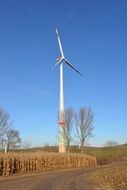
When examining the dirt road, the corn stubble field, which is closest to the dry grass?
the dirt road

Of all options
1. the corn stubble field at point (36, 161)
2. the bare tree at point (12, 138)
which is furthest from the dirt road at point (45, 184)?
the bare tree at point (12, 138)

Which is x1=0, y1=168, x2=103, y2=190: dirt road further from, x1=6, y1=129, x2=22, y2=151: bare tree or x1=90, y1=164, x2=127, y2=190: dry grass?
x1=6, y1=129, x2=22, y2=151: bare tree

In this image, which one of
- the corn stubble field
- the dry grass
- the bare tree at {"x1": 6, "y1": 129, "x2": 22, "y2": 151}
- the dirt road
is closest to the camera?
the dirt road

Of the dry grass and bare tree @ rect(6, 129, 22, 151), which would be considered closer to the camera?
the dry grass

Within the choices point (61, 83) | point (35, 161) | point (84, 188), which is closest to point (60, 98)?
point (61, 83)

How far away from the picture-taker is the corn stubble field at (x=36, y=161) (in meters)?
41.5

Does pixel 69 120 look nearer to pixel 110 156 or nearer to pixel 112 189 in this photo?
pixel 110 156

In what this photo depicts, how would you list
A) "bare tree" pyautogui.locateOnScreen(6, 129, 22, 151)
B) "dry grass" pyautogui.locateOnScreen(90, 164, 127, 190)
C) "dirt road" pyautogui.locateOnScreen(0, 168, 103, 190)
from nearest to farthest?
"dirt road" pyautogui.locateOnScreen(0, 168, 103, 190) → "dry grass" pyautogui.locateOnScreen(90, 164, 127, 190) → "bare tree" pyautogui.locateOnScreen(6, 129, 22, 151)

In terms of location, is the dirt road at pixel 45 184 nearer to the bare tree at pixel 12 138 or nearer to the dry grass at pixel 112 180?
the dry grass at pixel 112 180

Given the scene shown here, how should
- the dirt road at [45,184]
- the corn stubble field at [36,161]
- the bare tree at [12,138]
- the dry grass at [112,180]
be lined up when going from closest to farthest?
the dirt road at [45,184] → the dry grass at [112,180] → the corn stubble field at [36,161] → the bare tree at [12,138]

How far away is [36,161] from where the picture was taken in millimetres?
50156

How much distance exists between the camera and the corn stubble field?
41469 millimetres

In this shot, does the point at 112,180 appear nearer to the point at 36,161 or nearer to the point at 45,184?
the point at 45,184

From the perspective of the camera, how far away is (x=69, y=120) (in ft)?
315
